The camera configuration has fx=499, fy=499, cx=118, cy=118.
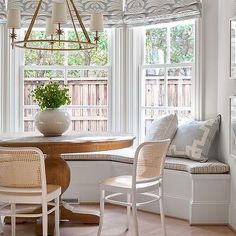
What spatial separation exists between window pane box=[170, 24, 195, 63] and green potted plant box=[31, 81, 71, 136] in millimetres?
1708

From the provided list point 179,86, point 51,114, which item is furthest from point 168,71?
point 51,114

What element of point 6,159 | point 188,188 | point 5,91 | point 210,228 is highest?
point 5,91

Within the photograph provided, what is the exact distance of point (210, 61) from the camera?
5062mm

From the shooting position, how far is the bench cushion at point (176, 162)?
175 inches

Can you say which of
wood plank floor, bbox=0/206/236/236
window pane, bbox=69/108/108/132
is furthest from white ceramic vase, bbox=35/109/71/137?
window pane, bbox=69/108/108/132

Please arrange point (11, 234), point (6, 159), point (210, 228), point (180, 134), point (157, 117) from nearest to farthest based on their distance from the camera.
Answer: point (6, 159)
point (11, 234)
point (210, 228)
point (180, 134)
point (157, 117)

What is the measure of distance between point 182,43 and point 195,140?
123cm

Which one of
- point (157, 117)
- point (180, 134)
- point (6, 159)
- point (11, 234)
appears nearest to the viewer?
point (6, 159)

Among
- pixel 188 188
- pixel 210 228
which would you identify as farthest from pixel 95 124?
pixel 210 228

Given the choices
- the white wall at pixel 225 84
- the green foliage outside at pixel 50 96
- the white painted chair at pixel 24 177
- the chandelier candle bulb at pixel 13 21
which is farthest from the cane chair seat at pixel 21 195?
the white wall at pixel 225 84

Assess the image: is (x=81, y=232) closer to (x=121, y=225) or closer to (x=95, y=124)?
(x=121, y=225)

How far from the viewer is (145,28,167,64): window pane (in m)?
5.59

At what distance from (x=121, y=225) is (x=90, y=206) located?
33.8 inches

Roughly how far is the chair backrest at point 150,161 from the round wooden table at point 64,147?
0.26 metres
